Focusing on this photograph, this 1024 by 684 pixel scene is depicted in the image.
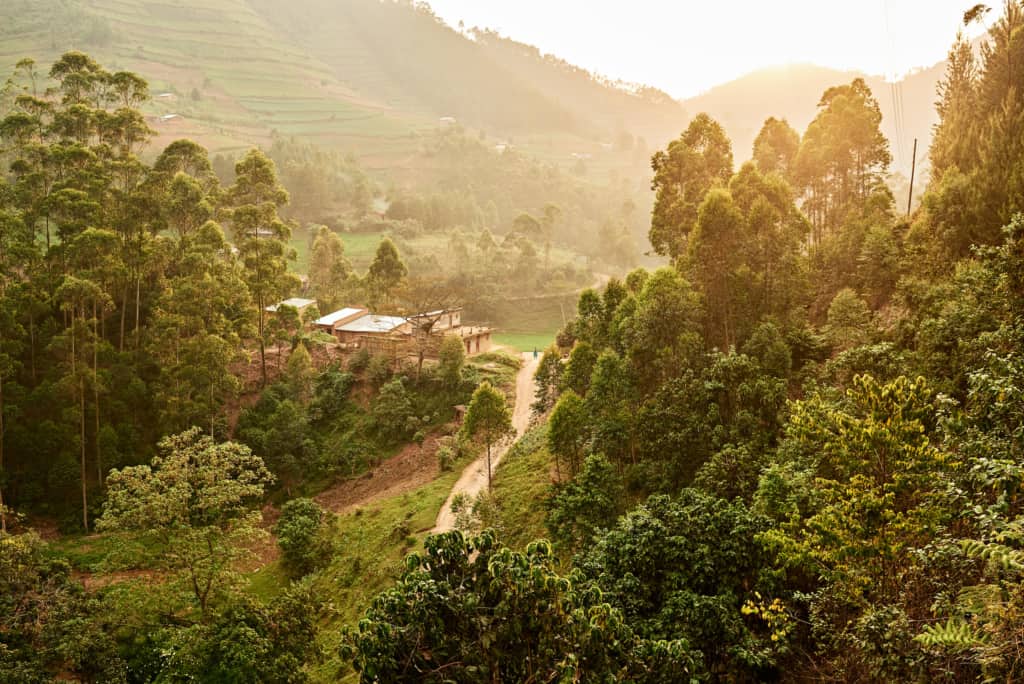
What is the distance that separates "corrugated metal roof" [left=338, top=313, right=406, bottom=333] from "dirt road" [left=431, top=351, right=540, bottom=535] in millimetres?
8022

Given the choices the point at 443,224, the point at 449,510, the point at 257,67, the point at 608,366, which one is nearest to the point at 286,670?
the point at 449,510

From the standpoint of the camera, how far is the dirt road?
862 inches

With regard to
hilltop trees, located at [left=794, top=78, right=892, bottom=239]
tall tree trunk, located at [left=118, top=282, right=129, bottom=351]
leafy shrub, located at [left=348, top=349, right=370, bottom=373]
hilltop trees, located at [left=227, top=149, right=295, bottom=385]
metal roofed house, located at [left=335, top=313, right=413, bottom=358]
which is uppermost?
hilltop trees, located at [left=794, top=78, right=892, bottom=239]

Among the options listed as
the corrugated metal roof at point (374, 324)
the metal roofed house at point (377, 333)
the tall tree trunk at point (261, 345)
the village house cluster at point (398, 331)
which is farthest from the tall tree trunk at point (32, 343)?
the corrugated metal roof at point (374, 324)

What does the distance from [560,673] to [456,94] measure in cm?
17279

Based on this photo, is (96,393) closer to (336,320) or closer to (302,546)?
(302,546)

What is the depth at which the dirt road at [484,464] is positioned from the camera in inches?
862

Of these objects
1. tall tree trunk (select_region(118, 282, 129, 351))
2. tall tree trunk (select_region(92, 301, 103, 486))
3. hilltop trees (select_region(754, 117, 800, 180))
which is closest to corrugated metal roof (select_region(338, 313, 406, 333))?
tall tree trunk (select_region(118, 282, 129, 351))

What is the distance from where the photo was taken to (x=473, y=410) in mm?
21844

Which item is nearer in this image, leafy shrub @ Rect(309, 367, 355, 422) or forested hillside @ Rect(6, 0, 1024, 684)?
forested hillside @ Rect(6, 0, 1024, 684)

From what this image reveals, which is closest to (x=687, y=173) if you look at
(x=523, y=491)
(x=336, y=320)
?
(x=523, y=491)

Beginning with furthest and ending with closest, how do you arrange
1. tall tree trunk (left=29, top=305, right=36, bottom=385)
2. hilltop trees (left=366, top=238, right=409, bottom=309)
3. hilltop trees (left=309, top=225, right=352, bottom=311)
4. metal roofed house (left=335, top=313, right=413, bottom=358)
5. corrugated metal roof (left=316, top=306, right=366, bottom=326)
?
hilltop trees (left=309, top=225, right=352, bottom=311) → hilltop trees (left=366, top=238, right=409, bottom=309) → corrugated metal roof (left=316, top=306, right=366, bottom=326) → metal roofed house (left=335, top=313, right=413, bottom=358) → tall tree trunk (left=29, top=305, right=36, bottom=385)

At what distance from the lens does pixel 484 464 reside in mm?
26266

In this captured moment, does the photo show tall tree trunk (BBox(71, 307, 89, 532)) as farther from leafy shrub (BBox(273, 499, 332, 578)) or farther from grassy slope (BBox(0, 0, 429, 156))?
grassy slope (BBox(0, 0, 429, 156))
